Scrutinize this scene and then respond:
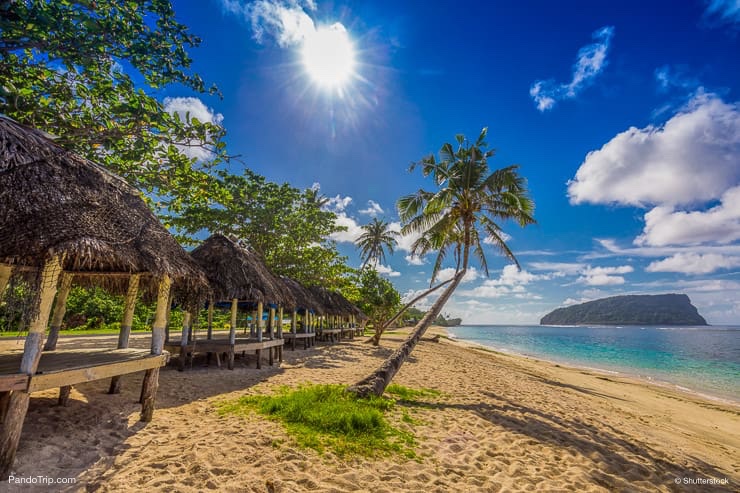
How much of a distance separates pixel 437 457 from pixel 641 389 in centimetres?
1436

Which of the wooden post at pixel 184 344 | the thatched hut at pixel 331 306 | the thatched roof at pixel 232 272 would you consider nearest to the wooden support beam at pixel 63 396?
the wooden post at pixel 184 344

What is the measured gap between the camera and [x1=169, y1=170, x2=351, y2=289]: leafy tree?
15.0 metres

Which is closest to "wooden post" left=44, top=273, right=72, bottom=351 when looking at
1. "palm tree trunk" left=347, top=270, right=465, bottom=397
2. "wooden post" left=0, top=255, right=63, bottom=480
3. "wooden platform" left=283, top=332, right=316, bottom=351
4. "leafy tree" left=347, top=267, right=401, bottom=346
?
"wooden post" left=0, top=255, right=63, bottom=480

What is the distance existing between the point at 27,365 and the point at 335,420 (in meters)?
3.53

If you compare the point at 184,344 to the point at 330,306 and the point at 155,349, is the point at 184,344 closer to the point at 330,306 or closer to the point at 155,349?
the point at 155,349

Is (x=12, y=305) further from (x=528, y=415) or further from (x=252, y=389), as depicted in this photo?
(x=528, y=415)

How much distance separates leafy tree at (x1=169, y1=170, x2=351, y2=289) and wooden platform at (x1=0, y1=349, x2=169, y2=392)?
10.5 metres

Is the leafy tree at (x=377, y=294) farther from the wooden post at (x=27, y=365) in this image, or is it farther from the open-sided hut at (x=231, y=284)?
the wooden post at (x=27, y=365)

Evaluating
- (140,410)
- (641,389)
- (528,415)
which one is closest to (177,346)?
(140,410)

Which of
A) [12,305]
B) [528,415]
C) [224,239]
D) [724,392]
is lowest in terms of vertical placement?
[724,392]

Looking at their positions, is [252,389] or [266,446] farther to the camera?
[252,389]

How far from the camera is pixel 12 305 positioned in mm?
5676

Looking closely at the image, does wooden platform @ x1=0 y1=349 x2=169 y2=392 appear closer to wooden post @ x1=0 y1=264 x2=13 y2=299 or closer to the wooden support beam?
the wooden support beam

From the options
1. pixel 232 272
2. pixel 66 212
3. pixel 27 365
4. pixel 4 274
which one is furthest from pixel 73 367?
pixel 232 272
